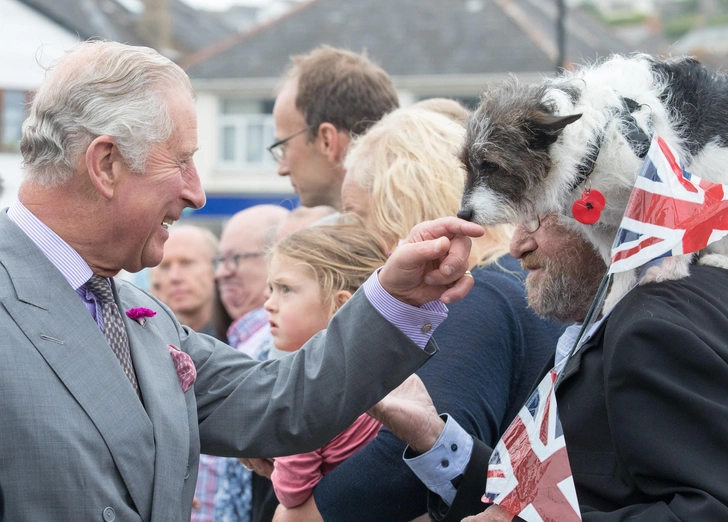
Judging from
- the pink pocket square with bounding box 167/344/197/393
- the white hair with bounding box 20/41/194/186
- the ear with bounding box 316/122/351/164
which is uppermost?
the white hair with bounding box 20/41/194/186

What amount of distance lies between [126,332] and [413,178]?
128 centimetres

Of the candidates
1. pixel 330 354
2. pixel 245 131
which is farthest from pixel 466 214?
pixel 245 131

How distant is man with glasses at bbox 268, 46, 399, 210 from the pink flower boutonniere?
6.45ft

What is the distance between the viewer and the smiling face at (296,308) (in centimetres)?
335

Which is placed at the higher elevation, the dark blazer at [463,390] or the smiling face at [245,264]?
the dark blazer at [463,390]

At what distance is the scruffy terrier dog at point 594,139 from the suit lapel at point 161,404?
3.18 feet

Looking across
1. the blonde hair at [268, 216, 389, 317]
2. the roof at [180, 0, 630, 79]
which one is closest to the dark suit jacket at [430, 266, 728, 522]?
the blonde hair at [268, 216, 389, 317]

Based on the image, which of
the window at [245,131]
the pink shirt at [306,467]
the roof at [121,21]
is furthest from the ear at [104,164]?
the window at [245,131]

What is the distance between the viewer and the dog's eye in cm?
221

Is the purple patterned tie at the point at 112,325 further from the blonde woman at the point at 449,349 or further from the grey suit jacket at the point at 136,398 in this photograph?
the blonde woman at the point at 449,349

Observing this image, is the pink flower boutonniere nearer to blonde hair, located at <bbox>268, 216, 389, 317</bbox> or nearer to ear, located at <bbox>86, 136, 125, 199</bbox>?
ear, located at <bbox>86, 136, 125, 199</bbox>

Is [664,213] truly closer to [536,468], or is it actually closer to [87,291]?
[536,468]

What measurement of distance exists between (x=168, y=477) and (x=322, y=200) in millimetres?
2365

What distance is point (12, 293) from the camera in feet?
7.21
